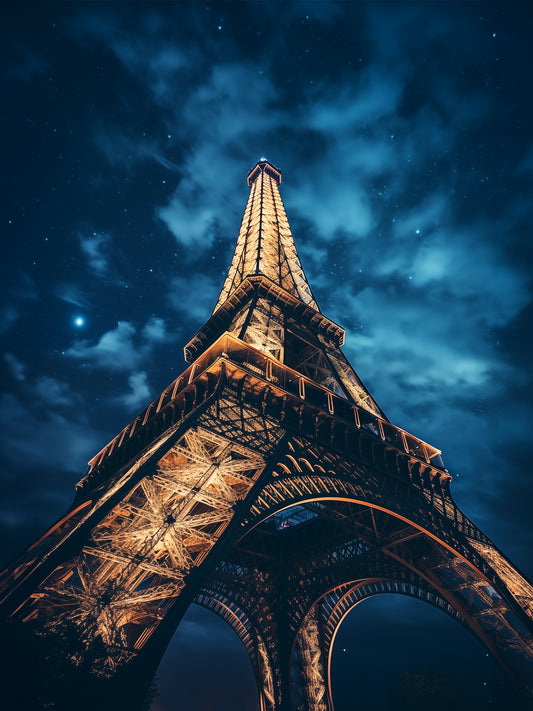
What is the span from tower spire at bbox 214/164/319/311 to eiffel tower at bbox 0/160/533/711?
0.83m

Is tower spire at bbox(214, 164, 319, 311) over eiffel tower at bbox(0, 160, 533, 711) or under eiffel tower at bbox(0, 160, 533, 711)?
over

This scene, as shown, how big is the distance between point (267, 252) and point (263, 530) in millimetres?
20827

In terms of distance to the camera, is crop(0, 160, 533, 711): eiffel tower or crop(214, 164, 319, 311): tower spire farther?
crop(214, 164, 319, 311): tower spire

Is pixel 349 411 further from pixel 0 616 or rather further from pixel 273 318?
pixel 0 616

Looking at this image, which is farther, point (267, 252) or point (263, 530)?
point (267, 252)

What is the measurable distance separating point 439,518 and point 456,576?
3055 mm

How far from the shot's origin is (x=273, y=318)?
1995 centimetres

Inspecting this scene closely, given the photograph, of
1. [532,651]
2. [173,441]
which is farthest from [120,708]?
[532,651]

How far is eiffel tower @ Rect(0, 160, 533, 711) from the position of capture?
708 centimetres

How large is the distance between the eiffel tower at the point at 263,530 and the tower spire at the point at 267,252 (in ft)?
2.74

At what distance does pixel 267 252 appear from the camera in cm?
2938

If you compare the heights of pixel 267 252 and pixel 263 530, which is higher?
pixel 267 252

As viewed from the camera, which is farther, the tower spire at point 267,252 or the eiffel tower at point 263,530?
the tower spire at point 267,252

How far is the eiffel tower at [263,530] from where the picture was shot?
708 centimetres
